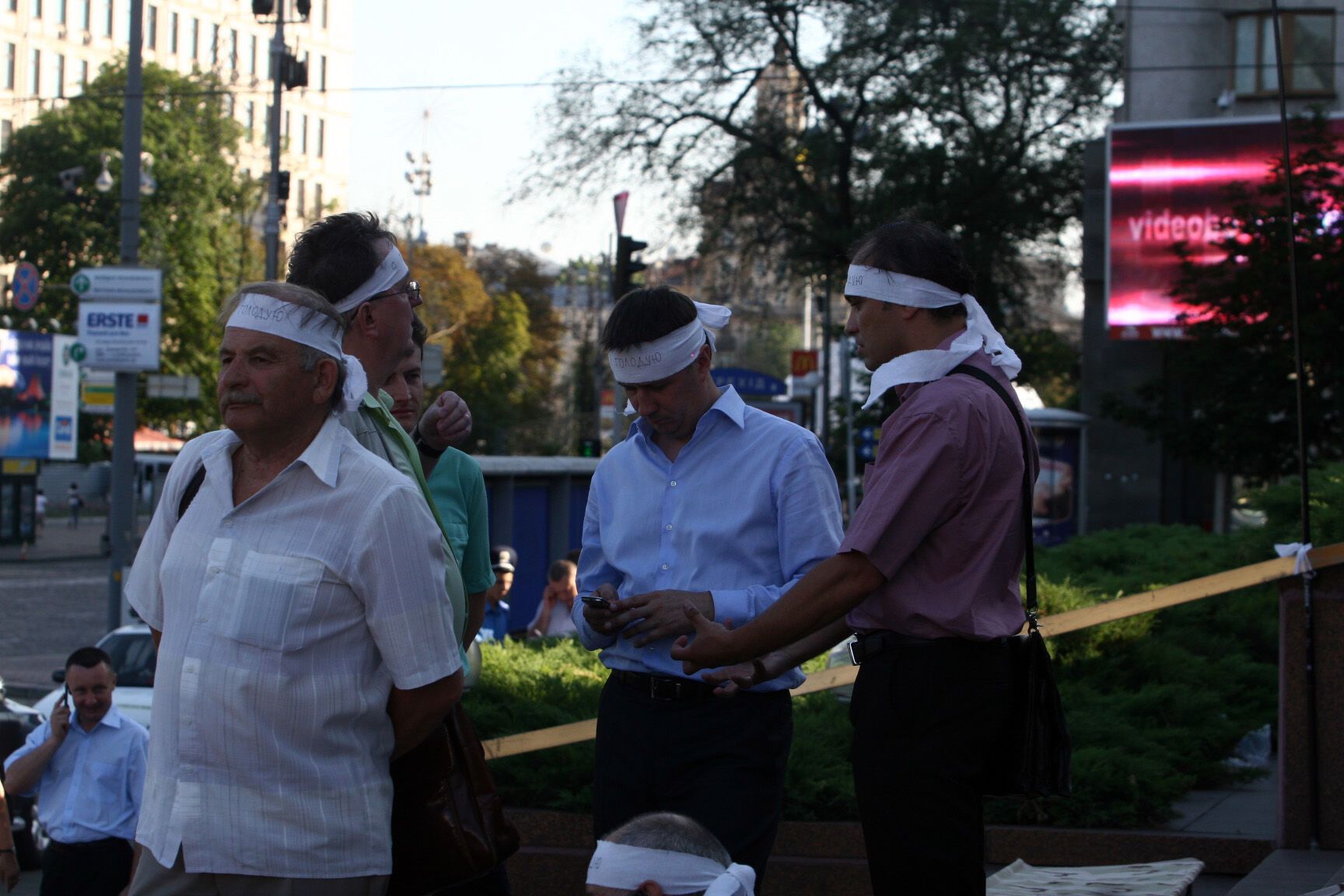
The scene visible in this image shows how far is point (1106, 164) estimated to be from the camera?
28219mm

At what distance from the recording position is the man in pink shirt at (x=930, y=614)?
3.20 metres

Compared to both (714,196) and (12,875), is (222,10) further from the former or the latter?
(12,875)

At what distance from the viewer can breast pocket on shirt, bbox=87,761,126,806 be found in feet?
25.6

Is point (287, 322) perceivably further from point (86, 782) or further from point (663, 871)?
point (86, 782)

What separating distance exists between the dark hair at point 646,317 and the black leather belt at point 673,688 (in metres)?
0.76

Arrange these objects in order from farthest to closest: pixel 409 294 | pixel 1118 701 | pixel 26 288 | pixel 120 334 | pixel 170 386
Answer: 1. pixel 26 288
2. pixel 170 386
3. pixel 120 334
4. pixel 1118 701
5. pixel 409 294

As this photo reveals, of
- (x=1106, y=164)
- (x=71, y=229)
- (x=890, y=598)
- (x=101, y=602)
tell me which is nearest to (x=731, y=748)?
(x=890, y=598)

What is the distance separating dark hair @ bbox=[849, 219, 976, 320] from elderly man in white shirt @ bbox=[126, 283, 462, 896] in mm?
1097

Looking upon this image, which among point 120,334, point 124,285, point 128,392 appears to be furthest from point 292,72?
point 120,334

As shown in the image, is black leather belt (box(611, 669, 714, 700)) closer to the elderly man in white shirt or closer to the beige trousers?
the elderly man in white shirt

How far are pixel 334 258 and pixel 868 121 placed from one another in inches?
1064

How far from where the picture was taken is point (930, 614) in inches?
126

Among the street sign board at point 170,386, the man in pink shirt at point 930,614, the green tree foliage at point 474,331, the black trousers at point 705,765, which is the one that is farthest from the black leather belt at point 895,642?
the green tree foliage at point 474,331

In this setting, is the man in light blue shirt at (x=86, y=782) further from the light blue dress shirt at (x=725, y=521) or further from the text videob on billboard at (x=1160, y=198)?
the text videob on billboard at (x=1160, y=198)
